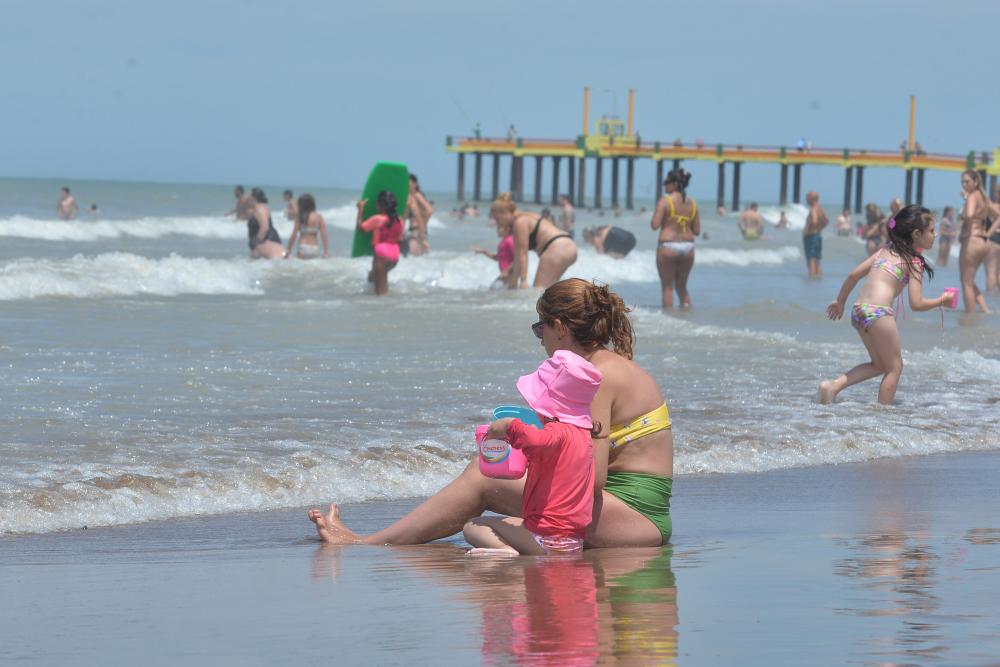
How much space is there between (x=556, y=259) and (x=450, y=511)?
830 centimetres

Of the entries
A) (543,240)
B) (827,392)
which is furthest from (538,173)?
(827,392)

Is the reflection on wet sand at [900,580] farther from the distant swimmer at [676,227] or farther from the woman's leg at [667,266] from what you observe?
the woman's leg at [667,266]

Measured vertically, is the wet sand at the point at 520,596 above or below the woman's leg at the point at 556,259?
below

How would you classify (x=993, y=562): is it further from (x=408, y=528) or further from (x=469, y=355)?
(x=469, y=355)

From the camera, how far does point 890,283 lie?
794 cm

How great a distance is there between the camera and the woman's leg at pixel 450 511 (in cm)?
447

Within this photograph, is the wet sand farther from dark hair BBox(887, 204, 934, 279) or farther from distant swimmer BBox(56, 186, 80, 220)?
distant swimmer BBox(56, 186, 80, 220)

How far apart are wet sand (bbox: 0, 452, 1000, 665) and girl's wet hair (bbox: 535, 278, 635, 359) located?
604 mm

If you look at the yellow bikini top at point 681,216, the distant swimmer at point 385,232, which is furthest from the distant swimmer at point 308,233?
the yellow bikini top at point 681,216

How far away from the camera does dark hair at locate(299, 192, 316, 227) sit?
1850 cm

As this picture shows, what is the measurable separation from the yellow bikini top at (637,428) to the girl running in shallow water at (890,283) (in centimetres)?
356

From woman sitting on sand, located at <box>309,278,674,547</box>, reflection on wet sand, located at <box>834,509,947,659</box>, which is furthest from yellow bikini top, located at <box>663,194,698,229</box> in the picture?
woman sitting on sand, located at <box>309,278,674,547</box>

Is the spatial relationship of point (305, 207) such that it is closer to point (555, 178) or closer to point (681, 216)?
point (681, 216)

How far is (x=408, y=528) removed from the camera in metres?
4.57
